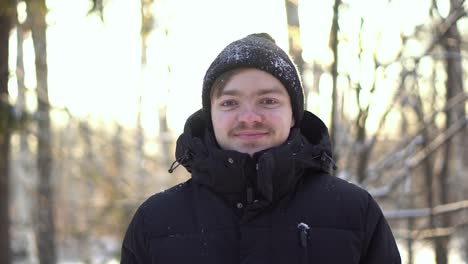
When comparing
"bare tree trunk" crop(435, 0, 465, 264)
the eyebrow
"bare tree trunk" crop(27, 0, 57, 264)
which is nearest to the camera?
the eyebrow

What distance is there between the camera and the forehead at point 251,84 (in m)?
2.28

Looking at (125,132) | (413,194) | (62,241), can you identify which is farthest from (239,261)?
(62,241)

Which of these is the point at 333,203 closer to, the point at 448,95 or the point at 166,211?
the point at 166,211

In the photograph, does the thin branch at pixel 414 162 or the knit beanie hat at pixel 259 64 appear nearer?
the knit beanie hat at pixel 259 64

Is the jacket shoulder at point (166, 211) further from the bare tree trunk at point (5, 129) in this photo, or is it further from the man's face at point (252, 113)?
the bare tree trunk at point (5, 129)

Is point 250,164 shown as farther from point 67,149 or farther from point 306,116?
point 67,149

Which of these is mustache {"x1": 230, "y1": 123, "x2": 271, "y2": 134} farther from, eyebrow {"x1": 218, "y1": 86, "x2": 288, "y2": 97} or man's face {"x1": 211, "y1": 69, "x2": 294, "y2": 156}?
eyebrow {"x1": 218, "y1": 86, "x2": 288, "y2": 97}

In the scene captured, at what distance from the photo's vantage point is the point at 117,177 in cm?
1262

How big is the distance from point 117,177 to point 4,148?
12.6 ft

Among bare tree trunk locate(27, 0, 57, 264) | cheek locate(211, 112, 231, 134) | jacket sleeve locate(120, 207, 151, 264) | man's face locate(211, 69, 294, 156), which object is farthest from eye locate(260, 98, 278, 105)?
bare tree trunk locate(27, 0, 57, 264)

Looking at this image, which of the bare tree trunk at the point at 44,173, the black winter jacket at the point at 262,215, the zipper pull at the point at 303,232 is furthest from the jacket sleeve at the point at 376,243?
the bare tree trunk at the point at 44,173

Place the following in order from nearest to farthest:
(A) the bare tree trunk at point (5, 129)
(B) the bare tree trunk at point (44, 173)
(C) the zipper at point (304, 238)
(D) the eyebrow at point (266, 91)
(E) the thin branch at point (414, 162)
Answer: (C) the zipper at point (304, 238), (D) the eyebrow at point (266, 91), (E) the thin branch at point (414, 162), (A) the bare tree trunk at point (5, 129), (B) the bare tree trunk at point (44, 173)

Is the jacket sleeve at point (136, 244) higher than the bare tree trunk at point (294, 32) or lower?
lower

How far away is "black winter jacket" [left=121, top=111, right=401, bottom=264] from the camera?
85.7 inches
